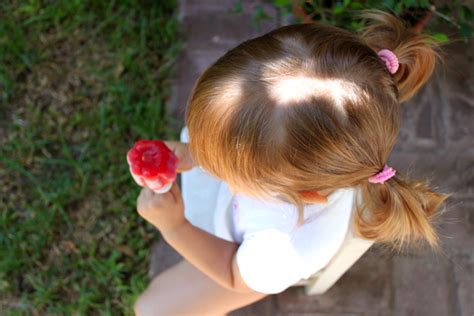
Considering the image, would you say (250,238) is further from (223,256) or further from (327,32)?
(327,32)

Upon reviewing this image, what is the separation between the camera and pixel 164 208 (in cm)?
129

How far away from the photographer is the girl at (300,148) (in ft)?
3.11

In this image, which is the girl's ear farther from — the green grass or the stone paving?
the green grass

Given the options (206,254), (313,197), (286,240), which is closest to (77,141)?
(206,254)

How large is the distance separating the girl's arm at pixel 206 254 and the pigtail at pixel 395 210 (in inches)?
13.4

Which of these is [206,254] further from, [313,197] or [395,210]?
[395,210]

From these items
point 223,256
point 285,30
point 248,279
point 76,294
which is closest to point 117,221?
point 76,294

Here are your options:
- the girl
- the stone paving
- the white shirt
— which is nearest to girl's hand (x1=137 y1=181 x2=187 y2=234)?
the girl

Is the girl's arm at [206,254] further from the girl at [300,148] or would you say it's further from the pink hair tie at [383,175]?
the pink hair tie at [383,175]

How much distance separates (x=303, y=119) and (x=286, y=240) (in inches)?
15.4

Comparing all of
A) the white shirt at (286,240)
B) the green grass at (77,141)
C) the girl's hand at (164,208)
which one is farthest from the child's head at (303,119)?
the green grass at (77,141)

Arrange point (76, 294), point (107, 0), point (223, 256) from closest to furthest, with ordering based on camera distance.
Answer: point (223, 256), point (76, 294), point (107, 0)

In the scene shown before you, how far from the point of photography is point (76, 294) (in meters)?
1.71

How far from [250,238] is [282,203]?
134 mm
